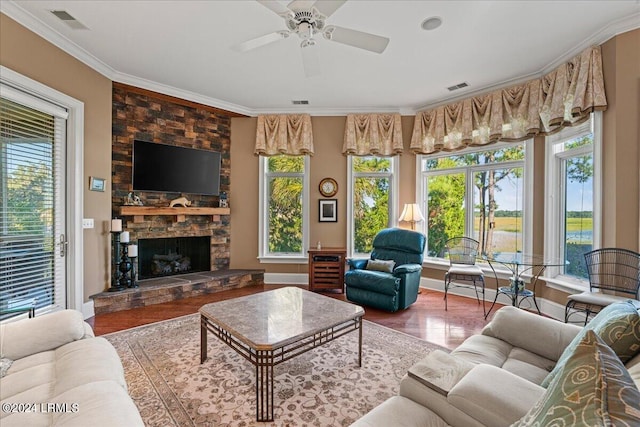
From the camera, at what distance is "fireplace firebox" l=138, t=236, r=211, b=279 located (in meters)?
4.38

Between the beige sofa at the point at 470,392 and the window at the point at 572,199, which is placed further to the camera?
the window at the point at 572,199

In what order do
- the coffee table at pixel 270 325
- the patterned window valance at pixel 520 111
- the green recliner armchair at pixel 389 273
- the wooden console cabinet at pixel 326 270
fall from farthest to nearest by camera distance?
the wooden console cabinet at pixel 326 270 < the green recliner armchair at pixel 389 273 < the patterned window valance at pixel 520 111 < the coffee table at pixel 270 325

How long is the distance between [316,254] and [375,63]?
282cm

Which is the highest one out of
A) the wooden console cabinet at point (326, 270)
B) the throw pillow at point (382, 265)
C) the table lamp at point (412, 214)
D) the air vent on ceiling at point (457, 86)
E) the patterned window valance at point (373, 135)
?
the air vent on ceiling at point (457, 86)

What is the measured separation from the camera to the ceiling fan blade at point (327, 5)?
1906mm

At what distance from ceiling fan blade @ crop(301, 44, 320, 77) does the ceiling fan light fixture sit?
1085 mm

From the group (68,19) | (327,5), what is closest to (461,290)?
(327,5)

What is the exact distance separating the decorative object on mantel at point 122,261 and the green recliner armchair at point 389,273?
2951mm

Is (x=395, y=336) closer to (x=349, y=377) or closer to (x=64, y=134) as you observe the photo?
(x=349, y=377)

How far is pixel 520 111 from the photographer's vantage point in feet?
12.3

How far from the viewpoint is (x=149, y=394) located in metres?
2.00

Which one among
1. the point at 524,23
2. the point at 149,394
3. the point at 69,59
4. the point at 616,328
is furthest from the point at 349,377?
the point at 69,59

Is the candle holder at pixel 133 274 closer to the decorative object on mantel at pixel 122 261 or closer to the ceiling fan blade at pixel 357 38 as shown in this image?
the decorative object on mantel at pixel 122 261

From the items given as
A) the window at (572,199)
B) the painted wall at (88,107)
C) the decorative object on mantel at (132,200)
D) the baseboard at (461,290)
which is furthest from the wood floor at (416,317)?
the decorative object on mantel at (132,200)
